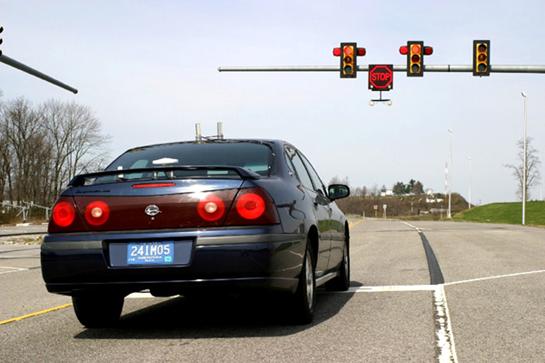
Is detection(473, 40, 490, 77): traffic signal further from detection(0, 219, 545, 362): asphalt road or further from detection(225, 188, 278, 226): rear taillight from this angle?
detection(225, 188, 278, 226): rear taillight

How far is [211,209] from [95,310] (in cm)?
149

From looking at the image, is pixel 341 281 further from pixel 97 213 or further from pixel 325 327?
pixel 97 213

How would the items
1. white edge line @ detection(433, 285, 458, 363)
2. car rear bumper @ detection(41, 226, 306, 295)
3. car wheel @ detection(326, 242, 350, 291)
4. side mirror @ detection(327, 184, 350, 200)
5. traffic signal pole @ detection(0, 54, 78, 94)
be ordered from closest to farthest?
white edge line @ detection(433, 285, 458, 363)
car rear bumper @ detection(41, 226, 306, 295)
side mirror @ detection(327, 184, 350, 200)
car wheel @ detection(326, 242, 350, 291)
traffic signal pole @ detection(0, 54, 78, 94)

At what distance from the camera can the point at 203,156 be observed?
590 centimetres

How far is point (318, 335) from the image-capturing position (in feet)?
16.3

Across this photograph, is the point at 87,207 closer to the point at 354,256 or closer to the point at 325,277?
the point at 325,277

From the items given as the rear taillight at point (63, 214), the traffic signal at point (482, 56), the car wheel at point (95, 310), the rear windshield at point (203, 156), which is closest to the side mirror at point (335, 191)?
the rear windshield at point (203, 156)

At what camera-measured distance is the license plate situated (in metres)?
4.75

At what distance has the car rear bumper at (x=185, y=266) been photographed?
471 centimetres

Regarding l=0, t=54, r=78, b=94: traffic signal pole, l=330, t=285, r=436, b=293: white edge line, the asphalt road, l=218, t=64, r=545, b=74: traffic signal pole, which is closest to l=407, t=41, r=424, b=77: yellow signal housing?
l=218, t=64, r=545, b=74: traffic signal pole

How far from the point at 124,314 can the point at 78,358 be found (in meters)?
1.96

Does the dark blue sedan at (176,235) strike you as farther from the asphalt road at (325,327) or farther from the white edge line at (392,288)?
the white edge line at (392,288)

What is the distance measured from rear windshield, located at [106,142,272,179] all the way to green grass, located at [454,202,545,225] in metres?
52.2

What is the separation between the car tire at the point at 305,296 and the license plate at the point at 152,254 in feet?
3.55
